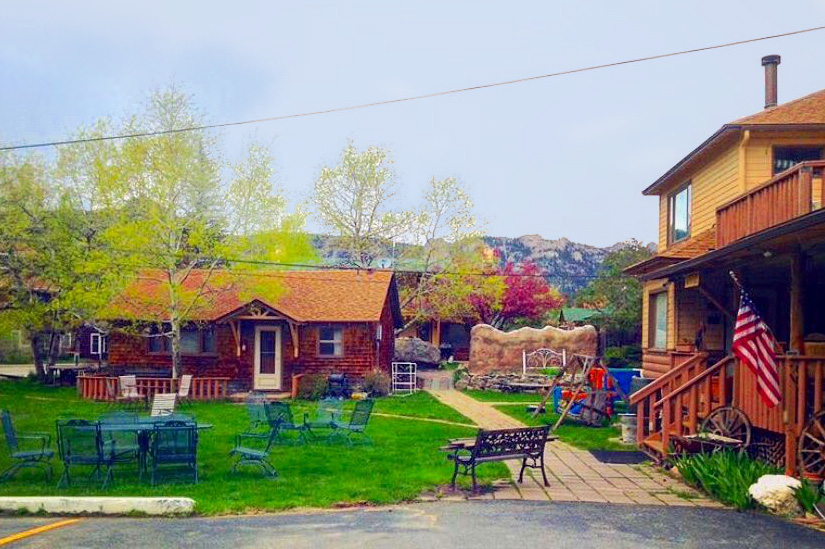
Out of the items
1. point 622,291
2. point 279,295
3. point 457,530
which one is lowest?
point 457,530

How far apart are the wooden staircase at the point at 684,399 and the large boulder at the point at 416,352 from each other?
997 inches

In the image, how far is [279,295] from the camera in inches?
1096

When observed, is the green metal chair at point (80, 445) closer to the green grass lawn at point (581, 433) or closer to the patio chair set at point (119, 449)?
the patio chair set at point (119, 449)

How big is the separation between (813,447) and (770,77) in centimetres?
1189

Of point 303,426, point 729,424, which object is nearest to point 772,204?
point 729,424

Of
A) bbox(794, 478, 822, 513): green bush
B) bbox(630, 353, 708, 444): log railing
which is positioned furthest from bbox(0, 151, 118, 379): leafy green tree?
bbox(794, 478, 822, 513): green bush

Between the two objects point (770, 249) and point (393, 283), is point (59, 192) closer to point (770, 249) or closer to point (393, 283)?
point (393, 283)

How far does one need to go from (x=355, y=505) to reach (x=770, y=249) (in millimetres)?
6636

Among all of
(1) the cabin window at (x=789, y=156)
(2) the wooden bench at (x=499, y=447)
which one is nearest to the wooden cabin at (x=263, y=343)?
(1) the cabin window at (x=789, y=156)

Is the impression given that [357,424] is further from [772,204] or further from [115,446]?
[772,204]

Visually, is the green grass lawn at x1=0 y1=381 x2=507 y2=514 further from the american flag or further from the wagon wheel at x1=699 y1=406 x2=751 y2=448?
the american flag

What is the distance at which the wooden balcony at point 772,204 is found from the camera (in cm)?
1180

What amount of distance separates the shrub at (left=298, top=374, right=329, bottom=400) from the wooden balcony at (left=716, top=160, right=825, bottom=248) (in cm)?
1484

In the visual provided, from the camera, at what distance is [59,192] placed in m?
26.9
